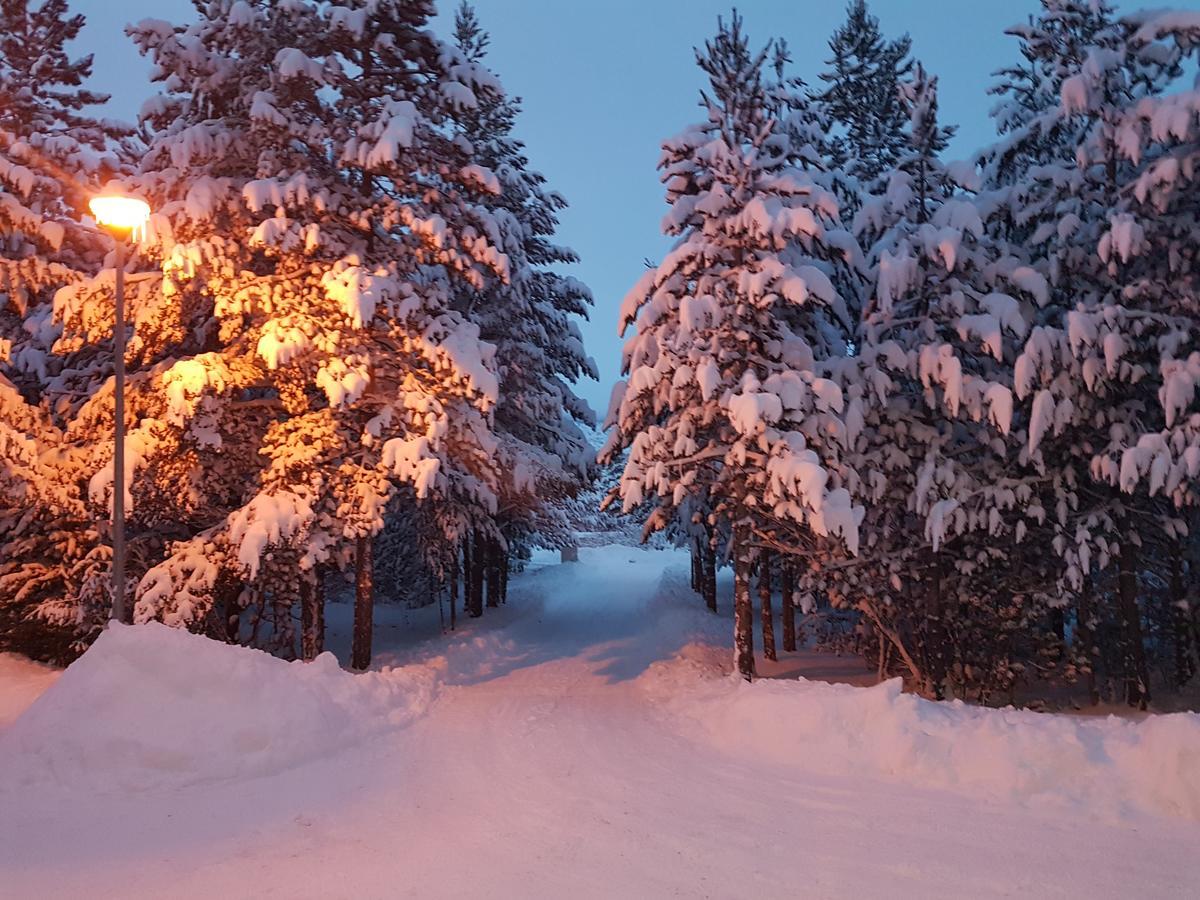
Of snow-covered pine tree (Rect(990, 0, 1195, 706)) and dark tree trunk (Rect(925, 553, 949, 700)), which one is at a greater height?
snow-covered pine tree (Rect(990, 0, 1195, 706))

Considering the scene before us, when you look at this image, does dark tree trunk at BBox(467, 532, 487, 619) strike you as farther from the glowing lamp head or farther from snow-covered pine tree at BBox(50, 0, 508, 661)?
the glowing lamp head

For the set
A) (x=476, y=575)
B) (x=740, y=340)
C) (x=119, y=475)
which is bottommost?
(x=476, y=575)

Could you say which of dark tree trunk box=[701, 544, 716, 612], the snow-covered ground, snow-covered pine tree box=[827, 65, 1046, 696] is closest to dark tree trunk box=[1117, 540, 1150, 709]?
snow-covered pine tree box=[827, 65, 1046, 696]

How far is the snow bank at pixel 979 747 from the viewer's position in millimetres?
6504

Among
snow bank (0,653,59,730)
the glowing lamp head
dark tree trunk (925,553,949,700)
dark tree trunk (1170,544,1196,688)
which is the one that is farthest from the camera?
dark tree trunk (925,553,949,700)

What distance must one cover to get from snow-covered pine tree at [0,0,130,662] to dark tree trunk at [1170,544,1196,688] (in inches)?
675

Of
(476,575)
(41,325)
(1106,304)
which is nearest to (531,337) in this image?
(476,575)

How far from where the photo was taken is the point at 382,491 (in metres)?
12.7

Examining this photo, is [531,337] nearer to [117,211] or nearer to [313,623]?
[313,623]

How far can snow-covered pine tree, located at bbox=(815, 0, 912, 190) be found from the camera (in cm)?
1858

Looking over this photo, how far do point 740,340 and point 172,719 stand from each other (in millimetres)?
9134

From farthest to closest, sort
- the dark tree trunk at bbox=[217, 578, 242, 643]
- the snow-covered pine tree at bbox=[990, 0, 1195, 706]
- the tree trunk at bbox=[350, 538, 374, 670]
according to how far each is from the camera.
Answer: the dark tree trunk at bbox=[217, 578, 242, 643] → the tree trunk at bbox=[350, 538, 374, 670] → the snow-covered pine tree at bbox=[990, 0, 1195, 706]

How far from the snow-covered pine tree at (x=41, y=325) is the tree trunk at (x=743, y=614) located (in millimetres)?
10558

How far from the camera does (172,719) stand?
318 inches
